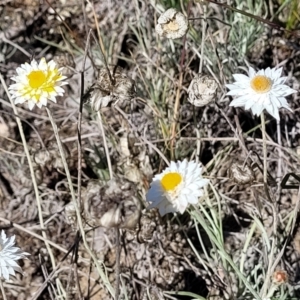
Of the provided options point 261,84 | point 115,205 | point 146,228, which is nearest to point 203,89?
point 261,84

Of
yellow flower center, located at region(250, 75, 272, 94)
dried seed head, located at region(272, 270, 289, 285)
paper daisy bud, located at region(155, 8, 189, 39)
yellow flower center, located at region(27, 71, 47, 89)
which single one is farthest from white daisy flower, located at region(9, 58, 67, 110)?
dried seed head, located at region(272, 270, 289, 285)

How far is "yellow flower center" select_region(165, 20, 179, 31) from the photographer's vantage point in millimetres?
1301

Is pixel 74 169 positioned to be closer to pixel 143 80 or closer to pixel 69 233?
pixel 69 233

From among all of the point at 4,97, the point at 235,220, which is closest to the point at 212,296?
the point at 235,220

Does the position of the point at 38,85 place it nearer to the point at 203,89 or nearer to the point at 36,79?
the point at 36,79

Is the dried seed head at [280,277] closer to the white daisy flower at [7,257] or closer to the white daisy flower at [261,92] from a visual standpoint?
the white daisy flower at [261,92]

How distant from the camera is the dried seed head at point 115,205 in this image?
912 mm

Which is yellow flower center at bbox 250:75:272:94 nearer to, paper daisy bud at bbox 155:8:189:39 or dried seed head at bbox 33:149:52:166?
paper daisy bud at bbox 155:8:189:39

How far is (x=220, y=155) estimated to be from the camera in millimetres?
1643

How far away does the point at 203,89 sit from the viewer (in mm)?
1271

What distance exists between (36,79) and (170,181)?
0.31 meters

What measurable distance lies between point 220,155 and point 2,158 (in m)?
0.57

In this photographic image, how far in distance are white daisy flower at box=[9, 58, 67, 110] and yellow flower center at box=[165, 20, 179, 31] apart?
23 cm

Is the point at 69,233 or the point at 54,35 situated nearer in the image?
the point at 69,233
